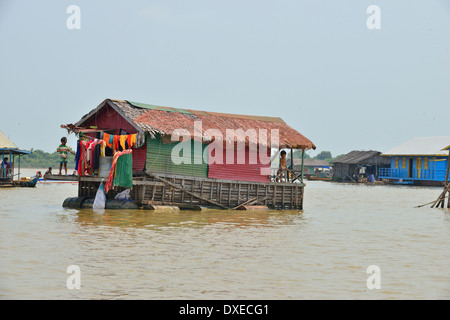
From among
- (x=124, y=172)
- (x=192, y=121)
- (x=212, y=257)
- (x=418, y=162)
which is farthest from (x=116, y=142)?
(x=418, y=162)

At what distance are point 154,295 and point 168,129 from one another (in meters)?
10.8

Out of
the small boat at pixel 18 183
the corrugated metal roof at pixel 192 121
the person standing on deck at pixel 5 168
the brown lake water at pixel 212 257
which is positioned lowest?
the brown lake water at pixel 212 257

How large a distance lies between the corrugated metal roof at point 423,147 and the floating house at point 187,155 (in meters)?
29.5

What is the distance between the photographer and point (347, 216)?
19266mm

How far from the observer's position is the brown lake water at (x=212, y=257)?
7.42 m

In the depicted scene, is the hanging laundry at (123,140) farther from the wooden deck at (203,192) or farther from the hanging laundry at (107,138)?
the wooden deck at (203,192)

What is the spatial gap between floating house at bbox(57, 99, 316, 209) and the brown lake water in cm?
143

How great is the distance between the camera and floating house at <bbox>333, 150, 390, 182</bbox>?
54031mm

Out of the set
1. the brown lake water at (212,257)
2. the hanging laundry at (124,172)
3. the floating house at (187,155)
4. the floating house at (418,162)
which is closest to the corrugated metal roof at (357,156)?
the floating house at (418,162)

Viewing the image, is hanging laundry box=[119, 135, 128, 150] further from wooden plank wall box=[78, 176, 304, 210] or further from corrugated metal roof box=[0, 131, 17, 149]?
corrugated metal roof box=[0, 131, 17, 149]
